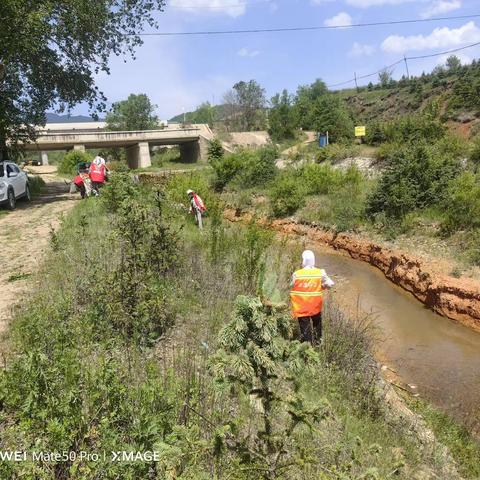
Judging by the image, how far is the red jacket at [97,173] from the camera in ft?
47.9

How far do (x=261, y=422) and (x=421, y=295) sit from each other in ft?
28.0

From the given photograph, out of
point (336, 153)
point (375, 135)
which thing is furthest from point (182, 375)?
point (375, 135)

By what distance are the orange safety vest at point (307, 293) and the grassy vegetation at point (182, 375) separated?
1.69 ft

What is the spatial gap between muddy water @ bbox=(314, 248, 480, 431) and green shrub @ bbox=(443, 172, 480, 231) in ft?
8.28

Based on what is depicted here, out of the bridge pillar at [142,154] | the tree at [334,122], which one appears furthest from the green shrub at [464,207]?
the bridge pillar at [142,154]

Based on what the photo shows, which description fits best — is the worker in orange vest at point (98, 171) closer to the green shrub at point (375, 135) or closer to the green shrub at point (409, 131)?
the green shrub at point (409, 131)

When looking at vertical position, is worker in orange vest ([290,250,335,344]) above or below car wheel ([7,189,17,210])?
below

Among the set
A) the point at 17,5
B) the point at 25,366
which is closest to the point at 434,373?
the point at 25,366

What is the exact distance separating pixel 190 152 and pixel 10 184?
3284cm

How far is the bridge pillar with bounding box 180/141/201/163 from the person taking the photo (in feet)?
147

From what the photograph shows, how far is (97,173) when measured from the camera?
1466cm

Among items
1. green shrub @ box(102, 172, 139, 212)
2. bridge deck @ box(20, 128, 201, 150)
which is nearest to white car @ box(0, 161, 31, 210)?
green shrub @ box(102, 172, 139, 212)

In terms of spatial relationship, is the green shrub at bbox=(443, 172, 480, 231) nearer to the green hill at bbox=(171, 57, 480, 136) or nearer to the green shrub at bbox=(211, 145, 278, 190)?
the green shrub at bbox=(211, 145, 278, 190)

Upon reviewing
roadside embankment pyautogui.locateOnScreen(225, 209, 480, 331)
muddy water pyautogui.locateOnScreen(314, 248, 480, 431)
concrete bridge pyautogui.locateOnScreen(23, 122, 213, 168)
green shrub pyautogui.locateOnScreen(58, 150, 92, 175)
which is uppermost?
concrete bridge pyautogui.locateOnScreen(23, 122, 213, 168)
